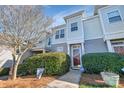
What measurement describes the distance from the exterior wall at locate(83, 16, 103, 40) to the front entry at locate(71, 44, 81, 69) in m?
1.12

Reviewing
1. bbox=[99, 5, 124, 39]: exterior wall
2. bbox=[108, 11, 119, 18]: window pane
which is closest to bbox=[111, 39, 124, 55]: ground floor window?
bbox=[99, 5, 124, 39]: exterior wall

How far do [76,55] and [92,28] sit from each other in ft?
8.44

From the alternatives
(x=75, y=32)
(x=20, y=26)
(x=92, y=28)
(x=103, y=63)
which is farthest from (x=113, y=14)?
(x=20, y=26)

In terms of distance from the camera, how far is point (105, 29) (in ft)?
30.1

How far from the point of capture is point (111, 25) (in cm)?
895

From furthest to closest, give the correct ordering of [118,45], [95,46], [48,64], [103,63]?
[95,46] < [118,45] < [48,64] < [103,63]

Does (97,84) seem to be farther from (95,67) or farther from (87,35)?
(87,35)

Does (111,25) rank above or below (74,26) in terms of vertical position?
below

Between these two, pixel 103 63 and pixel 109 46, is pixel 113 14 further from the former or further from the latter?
pixel 103 63

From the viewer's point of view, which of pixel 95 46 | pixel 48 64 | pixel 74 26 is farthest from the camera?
pixel 74 26

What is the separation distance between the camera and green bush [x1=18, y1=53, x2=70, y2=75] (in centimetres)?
754

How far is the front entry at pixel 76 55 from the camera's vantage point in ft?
35.2

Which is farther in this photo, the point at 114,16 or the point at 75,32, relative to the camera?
the point at 75,32

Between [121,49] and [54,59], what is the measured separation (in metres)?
4.47
